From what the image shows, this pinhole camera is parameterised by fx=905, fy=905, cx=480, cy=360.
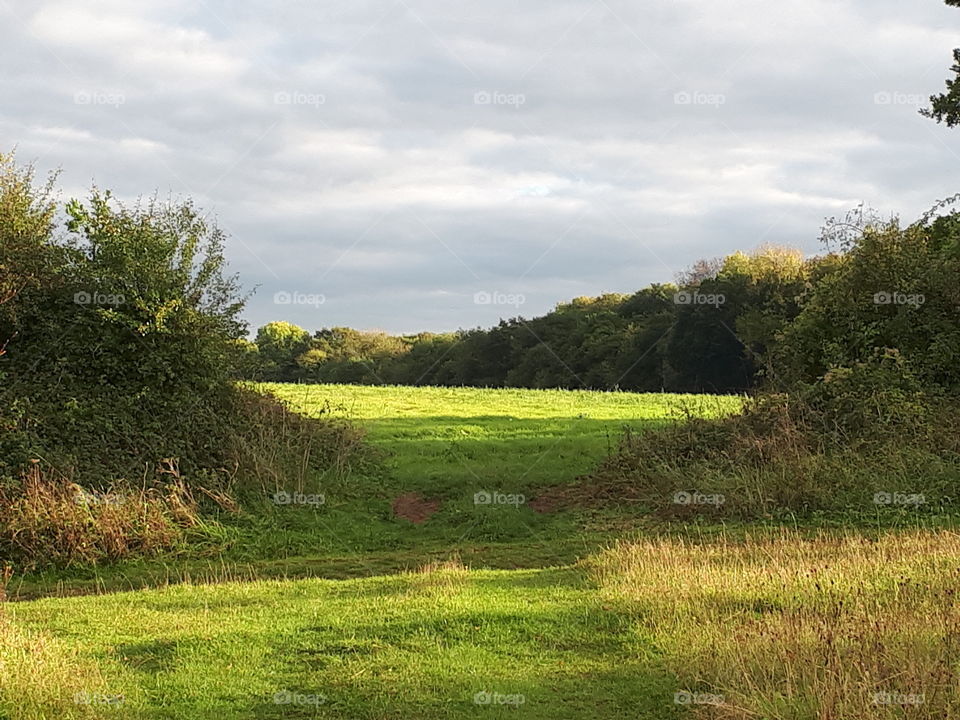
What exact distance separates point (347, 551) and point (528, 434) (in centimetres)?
968

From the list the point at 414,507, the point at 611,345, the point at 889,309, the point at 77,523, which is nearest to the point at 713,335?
the point at 611,345

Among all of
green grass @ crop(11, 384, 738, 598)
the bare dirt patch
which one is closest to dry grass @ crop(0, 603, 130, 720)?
green grass @ crop(11, 384, 738, 598)

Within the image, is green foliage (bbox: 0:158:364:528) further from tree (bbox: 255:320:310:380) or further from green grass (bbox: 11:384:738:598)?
tree (bbox: 255:320:310:380)

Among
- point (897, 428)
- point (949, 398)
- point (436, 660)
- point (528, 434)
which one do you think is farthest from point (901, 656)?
point (528, 434)

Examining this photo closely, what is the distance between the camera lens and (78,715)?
275 inches

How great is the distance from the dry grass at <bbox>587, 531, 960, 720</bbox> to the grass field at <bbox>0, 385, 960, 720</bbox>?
30 millimetres

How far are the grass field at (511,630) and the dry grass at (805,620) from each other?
30 millimetres

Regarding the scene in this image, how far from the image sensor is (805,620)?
8.62m

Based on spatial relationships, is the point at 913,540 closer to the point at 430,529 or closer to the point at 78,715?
the point at 430,529

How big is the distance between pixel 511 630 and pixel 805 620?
290 cm

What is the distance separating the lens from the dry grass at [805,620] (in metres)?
6.64

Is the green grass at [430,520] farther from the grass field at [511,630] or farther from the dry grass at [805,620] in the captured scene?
the dry grass at [805,620]

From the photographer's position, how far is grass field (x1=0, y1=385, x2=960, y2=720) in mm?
7234

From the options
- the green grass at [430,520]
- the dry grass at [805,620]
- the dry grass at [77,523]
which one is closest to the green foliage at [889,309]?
the green grass at [430,520]
